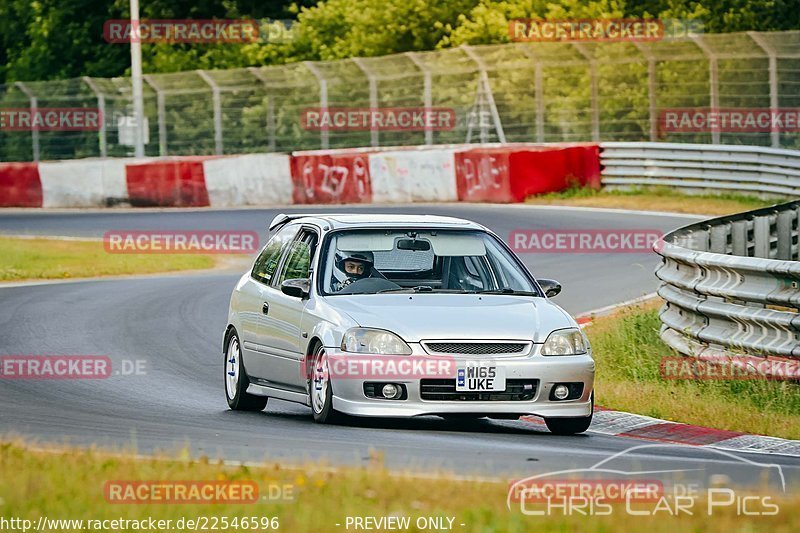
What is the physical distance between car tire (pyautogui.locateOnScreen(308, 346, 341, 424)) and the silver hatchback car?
1 cm

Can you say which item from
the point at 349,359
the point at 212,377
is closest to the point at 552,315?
the point at 349,359

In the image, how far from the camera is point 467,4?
45312 mm

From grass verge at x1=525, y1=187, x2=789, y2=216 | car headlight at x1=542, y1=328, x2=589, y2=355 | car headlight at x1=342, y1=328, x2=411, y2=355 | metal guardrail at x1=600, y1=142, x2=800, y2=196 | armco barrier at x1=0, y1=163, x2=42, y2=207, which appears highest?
car headlight at x1=342, y1=328, x2=411, y2=355

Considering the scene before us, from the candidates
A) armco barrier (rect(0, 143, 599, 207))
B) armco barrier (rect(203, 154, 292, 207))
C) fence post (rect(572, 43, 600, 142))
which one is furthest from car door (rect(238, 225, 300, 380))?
armco barrier (rect(203, 154, 292, 207))

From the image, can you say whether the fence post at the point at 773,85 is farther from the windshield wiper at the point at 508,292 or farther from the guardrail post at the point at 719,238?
the windshield wiper at the point at 508,292

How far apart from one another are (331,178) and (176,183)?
3499mm

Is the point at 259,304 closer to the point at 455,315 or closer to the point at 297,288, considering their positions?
the point at 297,288

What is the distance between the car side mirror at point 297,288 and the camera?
11180 mm

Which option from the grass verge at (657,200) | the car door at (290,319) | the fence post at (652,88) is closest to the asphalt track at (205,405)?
the car door at (290,319)

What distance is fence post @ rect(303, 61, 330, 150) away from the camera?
37.3 metres

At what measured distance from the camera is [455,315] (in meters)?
10.5

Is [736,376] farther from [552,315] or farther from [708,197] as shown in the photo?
[708,197]

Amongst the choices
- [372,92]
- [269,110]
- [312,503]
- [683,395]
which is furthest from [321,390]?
[269,110]

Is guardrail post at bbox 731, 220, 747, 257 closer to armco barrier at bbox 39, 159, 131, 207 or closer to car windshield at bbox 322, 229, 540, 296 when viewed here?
car windshield at bbox 322, 229, 540, 296
